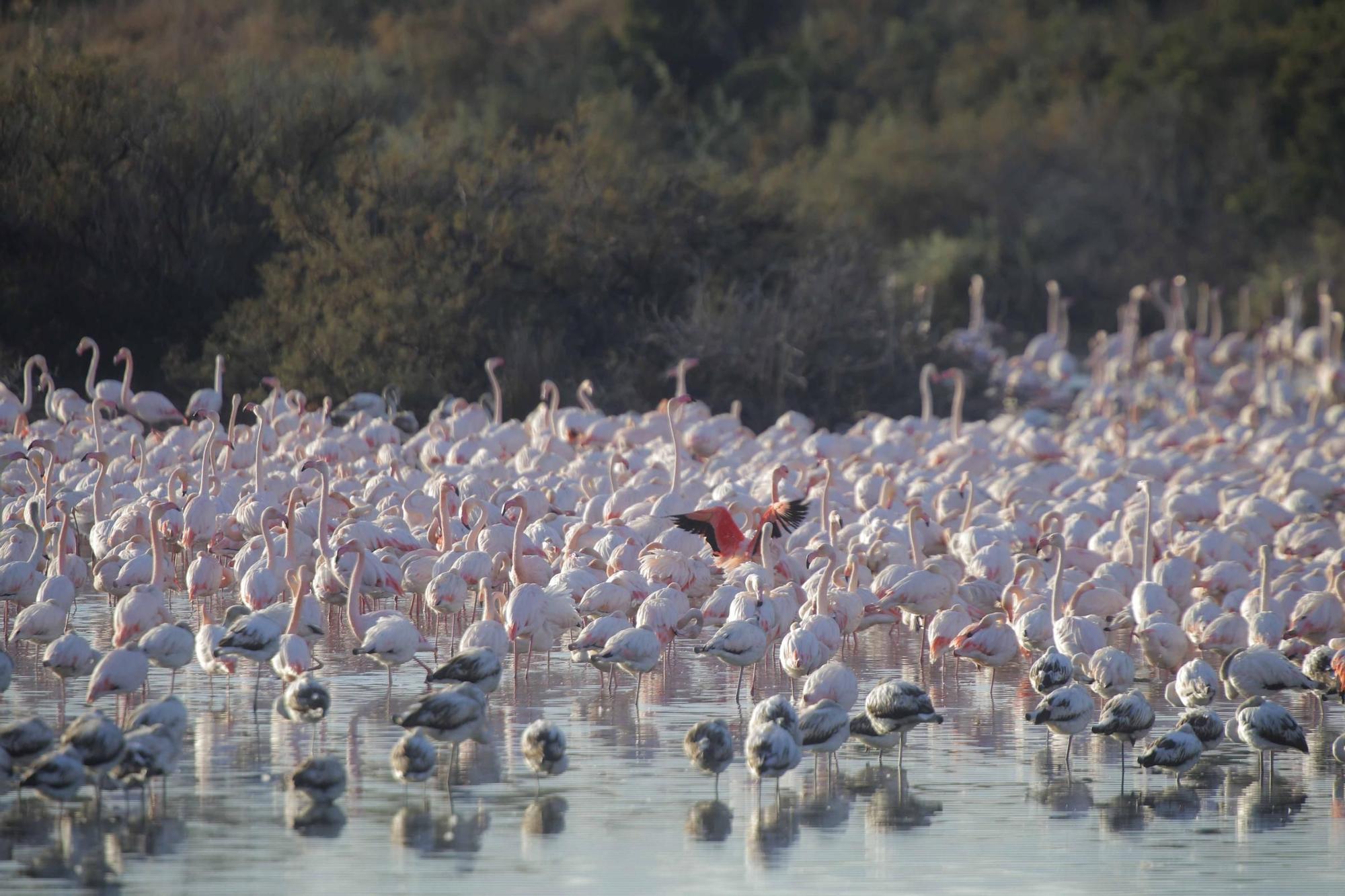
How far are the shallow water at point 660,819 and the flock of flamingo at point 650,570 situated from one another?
0.16 m

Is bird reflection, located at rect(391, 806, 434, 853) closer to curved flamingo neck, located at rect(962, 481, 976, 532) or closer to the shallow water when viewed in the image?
the shallow water

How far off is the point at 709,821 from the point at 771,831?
0.24 m

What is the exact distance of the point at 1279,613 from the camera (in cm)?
974

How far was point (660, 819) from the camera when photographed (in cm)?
711

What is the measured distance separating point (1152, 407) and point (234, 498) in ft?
47.5

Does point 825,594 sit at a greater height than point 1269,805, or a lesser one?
greater

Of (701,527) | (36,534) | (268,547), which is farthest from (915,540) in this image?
(36,534)

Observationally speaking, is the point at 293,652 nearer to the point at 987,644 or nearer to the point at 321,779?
the point at 321,779

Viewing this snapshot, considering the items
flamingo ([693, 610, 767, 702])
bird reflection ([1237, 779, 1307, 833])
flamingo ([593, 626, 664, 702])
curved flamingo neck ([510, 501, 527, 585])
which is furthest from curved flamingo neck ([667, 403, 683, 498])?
bird reflection ([1237, 779, 1307, 833])

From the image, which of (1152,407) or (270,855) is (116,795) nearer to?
(270,855)

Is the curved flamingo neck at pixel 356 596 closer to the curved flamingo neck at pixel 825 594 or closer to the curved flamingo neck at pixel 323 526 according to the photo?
the curved flamingo neck at pixel 323 526

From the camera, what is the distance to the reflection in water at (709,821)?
689 centimetres

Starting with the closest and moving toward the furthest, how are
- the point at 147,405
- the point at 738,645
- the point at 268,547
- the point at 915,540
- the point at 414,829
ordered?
1. the point at 414,829
2. the point at 738,645
3. the point at 268,547
4. the point at 915,540
5. the point at 147,405

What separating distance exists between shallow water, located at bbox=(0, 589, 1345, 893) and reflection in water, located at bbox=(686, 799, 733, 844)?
0.04 feet
